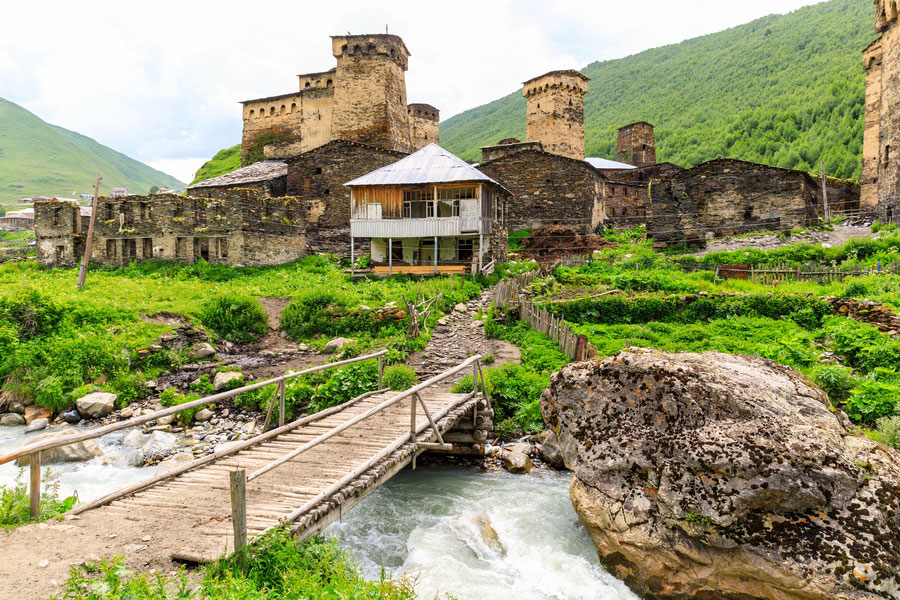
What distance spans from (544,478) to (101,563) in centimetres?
749

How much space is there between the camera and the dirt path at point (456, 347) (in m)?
14.7

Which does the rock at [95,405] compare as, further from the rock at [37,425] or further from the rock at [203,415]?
the rock at [203,415]

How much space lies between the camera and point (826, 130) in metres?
52.3

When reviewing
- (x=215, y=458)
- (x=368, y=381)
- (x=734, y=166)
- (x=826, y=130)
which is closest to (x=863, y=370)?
(x=368, y=381)

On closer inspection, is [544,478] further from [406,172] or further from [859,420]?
[406,172]

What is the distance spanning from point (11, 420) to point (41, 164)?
18193 centimetres

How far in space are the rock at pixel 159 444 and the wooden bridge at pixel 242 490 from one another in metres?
4.38

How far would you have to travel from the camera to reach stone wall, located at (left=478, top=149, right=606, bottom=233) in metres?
32.7

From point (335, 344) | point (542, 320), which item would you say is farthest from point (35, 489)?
point (542, 320)

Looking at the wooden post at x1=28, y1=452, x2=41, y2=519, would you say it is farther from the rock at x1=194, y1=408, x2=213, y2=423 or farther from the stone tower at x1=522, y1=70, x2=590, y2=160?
the stone tower at x1=522, y1=70, x2=590, y2=160

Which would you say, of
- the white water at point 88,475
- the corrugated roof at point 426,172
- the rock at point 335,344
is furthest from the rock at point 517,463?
the corrugated roof at point 426,172

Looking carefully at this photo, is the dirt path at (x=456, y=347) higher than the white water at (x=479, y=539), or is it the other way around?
the dirt path at (x=456, y=347)

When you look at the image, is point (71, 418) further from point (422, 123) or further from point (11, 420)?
point (422, 123)

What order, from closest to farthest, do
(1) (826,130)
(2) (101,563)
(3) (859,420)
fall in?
(2) (101,563)
(3) (859,420)
(1) (826,130)
